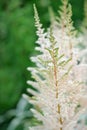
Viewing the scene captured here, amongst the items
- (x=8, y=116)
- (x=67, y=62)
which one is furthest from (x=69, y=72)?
(x=8, y=116)

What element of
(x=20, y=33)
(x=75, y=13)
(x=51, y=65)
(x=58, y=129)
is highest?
(x=75, y=13)

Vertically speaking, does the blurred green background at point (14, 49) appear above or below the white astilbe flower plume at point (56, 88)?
above

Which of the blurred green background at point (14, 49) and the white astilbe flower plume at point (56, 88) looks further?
the blurred green background at point (14, 49)

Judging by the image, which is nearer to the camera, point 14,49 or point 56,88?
point 56,88

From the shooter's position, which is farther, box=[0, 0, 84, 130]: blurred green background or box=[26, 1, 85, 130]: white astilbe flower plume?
box=[0, 0, 84, 130]: blurred green background

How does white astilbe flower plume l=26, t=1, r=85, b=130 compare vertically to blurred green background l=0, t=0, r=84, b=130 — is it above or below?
below

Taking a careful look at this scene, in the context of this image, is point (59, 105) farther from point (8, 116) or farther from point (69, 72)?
point (8, 116)

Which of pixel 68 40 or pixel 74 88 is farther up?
pixel 68 40

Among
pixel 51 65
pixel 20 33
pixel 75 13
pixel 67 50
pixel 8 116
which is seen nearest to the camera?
pixel 51 65
